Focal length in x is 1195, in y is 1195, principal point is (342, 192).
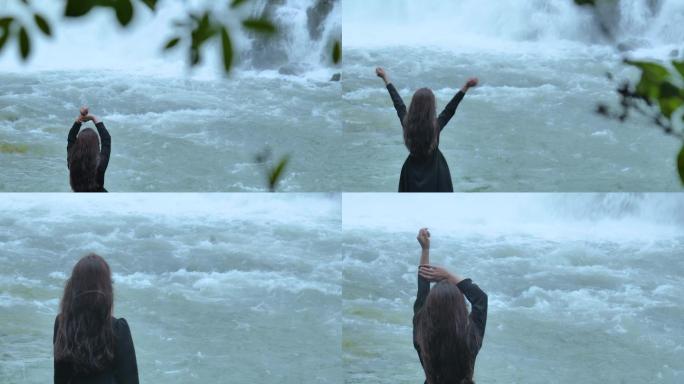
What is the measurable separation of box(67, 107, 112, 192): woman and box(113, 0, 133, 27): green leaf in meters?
5.36

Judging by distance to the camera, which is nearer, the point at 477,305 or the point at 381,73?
the point at 477,305

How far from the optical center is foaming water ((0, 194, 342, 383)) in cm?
736

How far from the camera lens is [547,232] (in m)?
7.55

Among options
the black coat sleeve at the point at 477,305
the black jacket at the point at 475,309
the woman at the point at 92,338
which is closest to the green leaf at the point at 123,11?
the woman at the point at 92,338

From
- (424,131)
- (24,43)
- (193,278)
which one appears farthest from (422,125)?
(24,43)

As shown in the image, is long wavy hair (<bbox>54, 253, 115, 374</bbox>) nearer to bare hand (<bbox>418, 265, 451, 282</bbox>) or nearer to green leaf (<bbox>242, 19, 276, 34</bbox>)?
bare hand (<bbox>418, 265, 451, 282</bbox>)

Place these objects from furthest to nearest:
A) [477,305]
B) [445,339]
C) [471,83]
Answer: [471,83] → [477,305] → [445,339]

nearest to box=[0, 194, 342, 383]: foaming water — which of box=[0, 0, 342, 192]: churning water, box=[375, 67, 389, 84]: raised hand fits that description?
box=[0, 0, 342, 192]: churning water

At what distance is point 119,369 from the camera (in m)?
5.62

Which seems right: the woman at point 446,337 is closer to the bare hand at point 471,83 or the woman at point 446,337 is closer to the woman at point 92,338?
the woman at point 92,338

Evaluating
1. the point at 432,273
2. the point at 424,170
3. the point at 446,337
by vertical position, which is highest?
the point at 424,170

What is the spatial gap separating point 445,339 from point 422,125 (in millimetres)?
1539

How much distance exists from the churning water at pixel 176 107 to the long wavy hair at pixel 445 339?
1.77 meters

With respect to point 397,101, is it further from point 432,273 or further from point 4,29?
point 4,29
